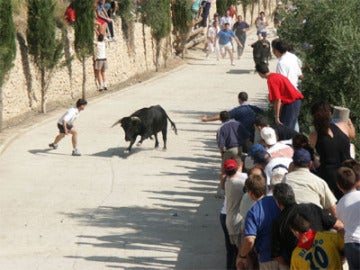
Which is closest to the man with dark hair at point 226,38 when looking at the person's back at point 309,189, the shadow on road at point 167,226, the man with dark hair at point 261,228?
the shadow on road at point 167,226

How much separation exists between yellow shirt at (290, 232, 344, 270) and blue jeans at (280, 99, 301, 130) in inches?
241

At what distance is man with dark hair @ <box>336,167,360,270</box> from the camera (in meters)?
9.00

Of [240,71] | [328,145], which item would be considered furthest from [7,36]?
[240,71]

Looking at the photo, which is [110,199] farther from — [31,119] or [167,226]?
[31,119]

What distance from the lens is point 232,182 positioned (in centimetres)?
1180

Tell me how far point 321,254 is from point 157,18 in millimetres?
27551

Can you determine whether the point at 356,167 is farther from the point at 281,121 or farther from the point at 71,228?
the point at 71,228

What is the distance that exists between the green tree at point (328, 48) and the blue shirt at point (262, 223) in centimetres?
563

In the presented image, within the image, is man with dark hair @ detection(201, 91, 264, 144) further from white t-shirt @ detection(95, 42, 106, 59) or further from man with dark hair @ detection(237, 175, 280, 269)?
white t-shirt @ detection(95, 42, 106, 59)

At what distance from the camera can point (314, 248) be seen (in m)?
9.00

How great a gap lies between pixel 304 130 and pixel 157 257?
4284mm

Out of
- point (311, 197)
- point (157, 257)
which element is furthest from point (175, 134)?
point (311, 197)

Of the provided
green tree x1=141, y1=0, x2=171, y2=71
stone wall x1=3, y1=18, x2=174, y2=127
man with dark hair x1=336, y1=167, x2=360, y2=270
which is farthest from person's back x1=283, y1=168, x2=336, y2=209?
green tree x1=141, y1=0, x2=171, y2=71

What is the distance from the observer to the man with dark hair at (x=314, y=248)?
9.00 meters
